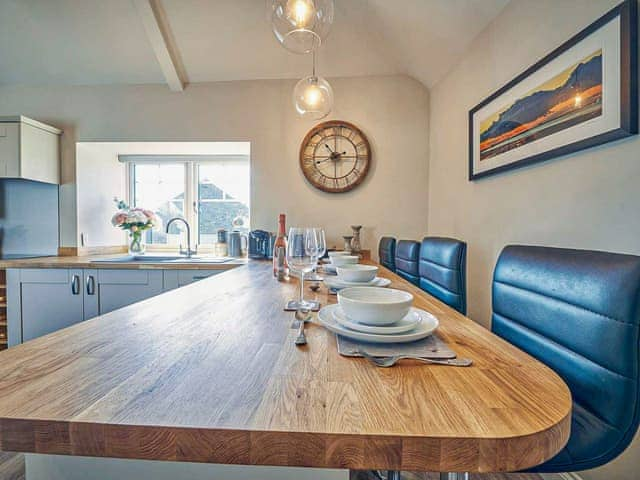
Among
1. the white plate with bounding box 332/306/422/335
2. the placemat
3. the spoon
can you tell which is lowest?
the placemat

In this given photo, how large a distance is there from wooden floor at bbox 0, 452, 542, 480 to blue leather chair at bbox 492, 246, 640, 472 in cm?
81

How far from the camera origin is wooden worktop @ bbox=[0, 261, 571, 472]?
1.06ft

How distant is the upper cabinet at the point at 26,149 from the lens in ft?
7.73

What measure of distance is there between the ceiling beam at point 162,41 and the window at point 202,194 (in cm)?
75

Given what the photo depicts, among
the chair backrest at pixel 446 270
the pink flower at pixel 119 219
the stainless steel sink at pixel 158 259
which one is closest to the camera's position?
the chair backrest at pixel 446 270

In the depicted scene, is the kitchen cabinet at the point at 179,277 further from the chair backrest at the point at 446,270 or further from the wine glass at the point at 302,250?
the wine glass at the point at 302,250

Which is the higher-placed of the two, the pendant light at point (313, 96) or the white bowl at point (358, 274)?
the pendant light at point (313, 96)

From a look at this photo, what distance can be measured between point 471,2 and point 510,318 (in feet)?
5.68

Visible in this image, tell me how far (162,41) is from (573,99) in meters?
2.67

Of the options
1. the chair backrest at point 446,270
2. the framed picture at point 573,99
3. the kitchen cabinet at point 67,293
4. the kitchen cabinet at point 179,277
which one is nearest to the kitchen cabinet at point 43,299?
the kitchen cabinet at point 67,293

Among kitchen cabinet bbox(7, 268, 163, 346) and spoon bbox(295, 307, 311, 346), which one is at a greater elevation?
spoon bbox(295, 307, 311, 346)

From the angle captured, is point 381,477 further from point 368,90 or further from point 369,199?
point 368,90

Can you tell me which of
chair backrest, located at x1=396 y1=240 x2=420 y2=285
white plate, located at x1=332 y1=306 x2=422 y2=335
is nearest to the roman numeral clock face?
chair backrest, located at x1=396 y1=240 x2=420 y2=285

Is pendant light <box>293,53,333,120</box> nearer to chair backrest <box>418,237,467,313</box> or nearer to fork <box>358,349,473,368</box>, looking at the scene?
chair backrest <box>418,237,467,313</box>
